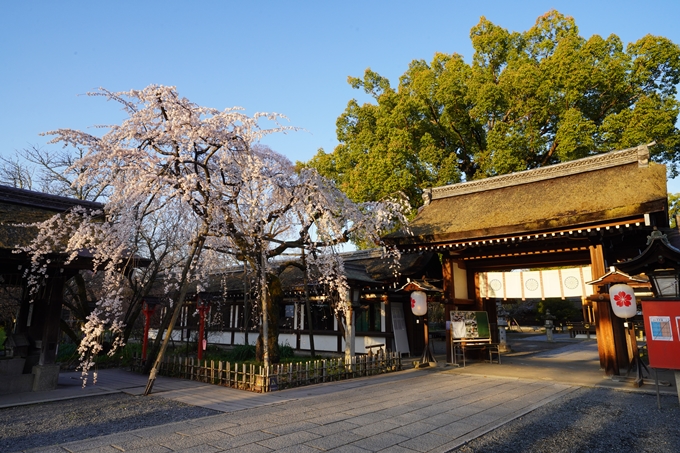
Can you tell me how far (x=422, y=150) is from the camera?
67.2ft

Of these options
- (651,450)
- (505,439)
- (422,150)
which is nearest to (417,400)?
(505,439)

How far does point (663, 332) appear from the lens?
7.11 m

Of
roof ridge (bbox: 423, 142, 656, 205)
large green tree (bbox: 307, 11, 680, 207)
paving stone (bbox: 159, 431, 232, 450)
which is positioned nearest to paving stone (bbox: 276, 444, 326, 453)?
paving stone (bbox: 159, 431, 232, 450)

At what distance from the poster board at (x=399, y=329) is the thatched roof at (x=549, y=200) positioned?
4171 mm

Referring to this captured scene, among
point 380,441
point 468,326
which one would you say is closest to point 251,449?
point 380,441

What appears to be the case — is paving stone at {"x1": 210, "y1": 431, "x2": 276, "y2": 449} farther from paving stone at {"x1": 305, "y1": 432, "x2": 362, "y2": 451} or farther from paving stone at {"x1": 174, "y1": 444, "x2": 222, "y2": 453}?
paving stone at {"x1": 305, "y1": 432, "x2": 362, "y2": 451}

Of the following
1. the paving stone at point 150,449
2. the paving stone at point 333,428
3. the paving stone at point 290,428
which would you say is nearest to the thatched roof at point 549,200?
the paving stone at point 333,428

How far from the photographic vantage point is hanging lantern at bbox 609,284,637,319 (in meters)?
9.11

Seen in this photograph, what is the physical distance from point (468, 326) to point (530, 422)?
22.3ft

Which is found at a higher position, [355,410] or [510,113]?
[510,113]

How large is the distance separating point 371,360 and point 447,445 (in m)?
6.62

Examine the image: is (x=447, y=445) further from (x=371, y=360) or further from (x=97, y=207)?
(x=97, y=207)

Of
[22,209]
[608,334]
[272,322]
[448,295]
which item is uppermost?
[22,209]

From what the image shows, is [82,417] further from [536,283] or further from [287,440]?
[536,283]
